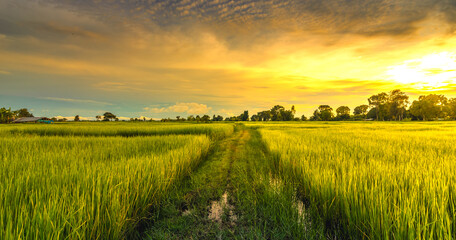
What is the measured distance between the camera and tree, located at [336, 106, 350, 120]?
9625 centimetres

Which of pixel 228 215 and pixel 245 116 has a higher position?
pixel 245 116

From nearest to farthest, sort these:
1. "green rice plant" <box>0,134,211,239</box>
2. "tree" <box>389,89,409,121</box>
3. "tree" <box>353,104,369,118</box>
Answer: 1. "green rice plant" <box>0,134,211,239</box>
2. "tree" <box>389,89,409,121</box>
3. "tree" <box>353,104,369,118</box>

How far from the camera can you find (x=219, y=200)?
3221 mm

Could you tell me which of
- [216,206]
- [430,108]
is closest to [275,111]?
[430,108]

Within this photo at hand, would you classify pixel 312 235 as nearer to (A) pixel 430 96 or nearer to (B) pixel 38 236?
(B) pixel 38 236

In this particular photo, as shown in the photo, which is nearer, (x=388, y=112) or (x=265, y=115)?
(x=388, y=112)

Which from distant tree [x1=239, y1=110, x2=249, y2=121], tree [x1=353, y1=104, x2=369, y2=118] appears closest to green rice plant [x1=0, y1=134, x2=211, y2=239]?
distant tree [x1=239, y1=110, x2=249, y2=121]

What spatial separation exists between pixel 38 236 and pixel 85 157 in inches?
126

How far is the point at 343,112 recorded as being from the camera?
4122 inches

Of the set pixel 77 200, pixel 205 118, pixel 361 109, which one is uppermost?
pixel 361 109

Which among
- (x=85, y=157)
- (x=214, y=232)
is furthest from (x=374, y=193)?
(x=85, y=157)

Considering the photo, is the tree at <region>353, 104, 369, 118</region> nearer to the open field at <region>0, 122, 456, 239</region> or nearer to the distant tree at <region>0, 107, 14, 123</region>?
the open field at <region>0, 122, 456, 239</region>

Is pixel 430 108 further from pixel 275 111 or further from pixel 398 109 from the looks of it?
pixel 275 111

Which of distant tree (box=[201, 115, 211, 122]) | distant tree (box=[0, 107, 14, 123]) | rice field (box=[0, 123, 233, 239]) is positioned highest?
distant tree (box=[0, 107, 14, 123])
